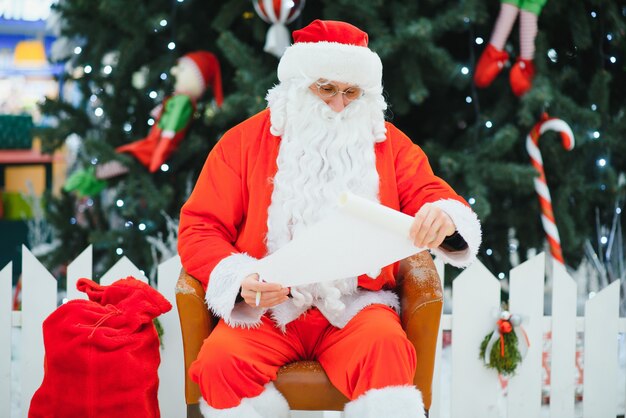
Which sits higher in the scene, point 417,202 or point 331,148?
point 331,148

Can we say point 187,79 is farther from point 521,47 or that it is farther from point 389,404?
point 389,404

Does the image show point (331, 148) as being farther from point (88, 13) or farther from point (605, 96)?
point (88, 13)

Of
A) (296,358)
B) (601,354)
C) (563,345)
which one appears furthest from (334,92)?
(601,354)

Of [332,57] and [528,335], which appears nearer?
[332,57]

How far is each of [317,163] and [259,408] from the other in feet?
2.60

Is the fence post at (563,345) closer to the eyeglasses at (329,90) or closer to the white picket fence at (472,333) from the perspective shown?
the white picket fence at (472,333)

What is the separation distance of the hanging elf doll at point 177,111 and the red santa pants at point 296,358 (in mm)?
2034

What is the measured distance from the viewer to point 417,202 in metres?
2.55

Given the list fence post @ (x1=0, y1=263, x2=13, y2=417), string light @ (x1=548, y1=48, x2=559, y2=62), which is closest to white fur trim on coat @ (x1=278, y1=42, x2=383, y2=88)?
fence post @ (x1=0, y1=263, x2=13, y2=417)

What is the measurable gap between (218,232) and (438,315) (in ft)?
2.38

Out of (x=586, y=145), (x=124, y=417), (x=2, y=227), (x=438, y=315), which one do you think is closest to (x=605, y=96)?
(x=586, y=145)

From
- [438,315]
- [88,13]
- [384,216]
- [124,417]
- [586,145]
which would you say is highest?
[88,13]

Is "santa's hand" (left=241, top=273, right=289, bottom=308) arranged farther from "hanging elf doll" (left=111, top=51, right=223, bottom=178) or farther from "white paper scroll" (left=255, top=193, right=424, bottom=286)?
"hanging elf doll" (left=111, top=51, right=223, bottom=178)

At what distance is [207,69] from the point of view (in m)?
4.39
